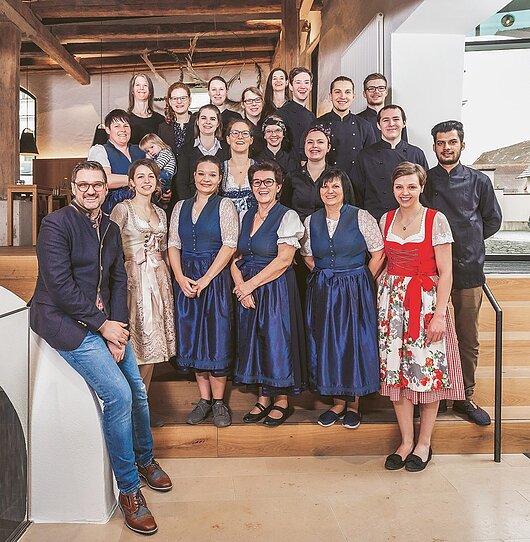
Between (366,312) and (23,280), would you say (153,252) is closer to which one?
(366,312)

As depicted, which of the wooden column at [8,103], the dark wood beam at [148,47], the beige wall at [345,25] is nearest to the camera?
the beige wall at [345,25]

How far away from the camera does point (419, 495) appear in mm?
Result: 2928

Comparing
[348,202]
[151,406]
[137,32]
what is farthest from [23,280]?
[137,32]

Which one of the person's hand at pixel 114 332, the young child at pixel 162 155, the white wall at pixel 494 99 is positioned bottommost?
the person's hand at pixel 114 332

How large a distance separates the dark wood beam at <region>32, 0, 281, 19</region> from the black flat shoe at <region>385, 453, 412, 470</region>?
667 centimetres

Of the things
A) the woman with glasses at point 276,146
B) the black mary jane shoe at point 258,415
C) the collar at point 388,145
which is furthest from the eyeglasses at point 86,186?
the collar at point 388,145

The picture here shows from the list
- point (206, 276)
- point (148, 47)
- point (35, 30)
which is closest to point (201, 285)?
point (206, 276)

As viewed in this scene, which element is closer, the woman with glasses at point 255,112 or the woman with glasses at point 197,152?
the woman with glasses at point 197,152

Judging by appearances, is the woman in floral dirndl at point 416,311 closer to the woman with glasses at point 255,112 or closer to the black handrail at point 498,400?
the black handrail at point 498,400

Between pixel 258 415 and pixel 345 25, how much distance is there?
5224 millimetres

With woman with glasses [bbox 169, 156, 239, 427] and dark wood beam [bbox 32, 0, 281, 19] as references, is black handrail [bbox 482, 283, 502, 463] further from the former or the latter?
dark wood beam [bbox 32, 0, 281, 19]

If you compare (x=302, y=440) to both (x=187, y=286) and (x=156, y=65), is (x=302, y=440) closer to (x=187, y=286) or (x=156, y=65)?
(x=187, y=286)

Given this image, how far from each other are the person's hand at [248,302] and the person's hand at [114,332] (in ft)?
Answer: 2.60

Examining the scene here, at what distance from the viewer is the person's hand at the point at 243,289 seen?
3.29 metres
